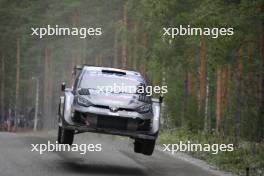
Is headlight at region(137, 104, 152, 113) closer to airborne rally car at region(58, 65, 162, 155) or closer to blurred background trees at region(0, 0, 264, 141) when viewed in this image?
airborne rally car at region(58, 65, 162, 155)

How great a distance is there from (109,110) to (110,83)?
144cm

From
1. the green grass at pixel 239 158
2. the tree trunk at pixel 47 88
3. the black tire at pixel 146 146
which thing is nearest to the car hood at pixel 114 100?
the black tire at pixel 146 146

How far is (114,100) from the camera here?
1483 centimetres

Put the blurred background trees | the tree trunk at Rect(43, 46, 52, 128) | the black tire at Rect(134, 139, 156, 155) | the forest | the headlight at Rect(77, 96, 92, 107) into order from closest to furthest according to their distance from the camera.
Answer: the headlight at Rect(77, 96, 92, 107)
the black tire at Rect(134, 139, 156, 155)
the forest
the blurred background trees
the tree trunk at Rect(43, 46, 52, 128)

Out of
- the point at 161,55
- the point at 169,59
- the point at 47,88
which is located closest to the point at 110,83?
the point at 169,59

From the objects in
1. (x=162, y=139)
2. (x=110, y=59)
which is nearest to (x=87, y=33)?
(x=110, y=59)

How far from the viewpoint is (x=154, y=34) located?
124ft

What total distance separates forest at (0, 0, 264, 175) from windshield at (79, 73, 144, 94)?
3.40 meters

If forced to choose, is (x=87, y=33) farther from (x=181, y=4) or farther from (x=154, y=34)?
(x=181, y=4)

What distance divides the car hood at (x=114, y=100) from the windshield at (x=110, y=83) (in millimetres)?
268

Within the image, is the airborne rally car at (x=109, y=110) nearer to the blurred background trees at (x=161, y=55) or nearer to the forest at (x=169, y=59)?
the forest at (x=169, y=59)

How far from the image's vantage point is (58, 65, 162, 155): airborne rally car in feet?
48.4

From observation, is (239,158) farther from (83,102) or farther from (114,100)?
(83,102)

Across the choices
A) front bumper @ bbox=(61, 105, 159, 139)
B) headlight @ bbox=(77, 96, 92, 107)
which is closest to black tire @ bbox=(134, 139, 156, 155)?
front bumper @ bbox=(61, 105, 159, 139)
